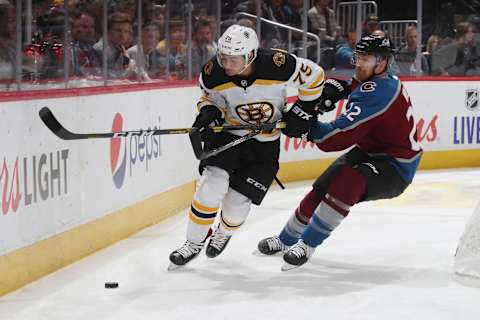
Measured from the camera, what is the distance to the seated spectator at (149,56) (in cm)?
Result: 604

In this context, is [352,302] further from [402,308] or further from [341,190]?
[341,190]

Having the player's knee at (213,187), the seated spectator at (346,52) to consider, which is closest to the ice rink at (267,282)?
the player's knee at (213,187)

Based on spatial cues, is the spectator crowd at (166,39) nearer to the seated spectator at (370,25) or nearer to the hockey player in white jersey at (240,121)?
the seated spectator at (370,25)

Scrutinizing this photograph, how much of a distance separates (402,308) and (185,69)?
3.59m

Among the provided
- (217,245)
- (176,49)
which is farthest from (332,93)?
(176,49)

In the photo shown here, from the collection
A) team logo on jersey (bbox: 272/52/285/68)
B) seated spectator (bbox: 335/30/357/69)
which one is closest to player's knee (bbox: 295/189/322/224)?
team logo on jersey (bbox: 272/52/285/68)

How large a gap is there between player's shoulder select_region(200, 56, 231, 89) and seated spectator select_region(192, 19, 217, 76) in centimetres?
273

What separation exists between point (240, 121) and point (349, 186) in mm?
575

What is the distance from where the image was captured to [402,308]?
3.65 meters

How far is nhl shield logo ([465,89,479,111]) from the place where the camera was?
8.93m

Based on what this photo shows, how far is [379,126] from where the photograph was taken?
169 inches

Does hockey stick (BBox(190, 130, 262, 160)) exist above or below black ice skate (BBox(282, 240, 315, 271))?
above

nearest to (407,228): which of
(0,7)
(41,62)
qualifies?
(41,62)

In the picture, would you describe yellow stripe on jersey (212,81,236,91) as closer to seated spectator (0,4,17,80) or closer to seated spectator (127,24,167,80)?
seated spectator (0,4,17,80)
